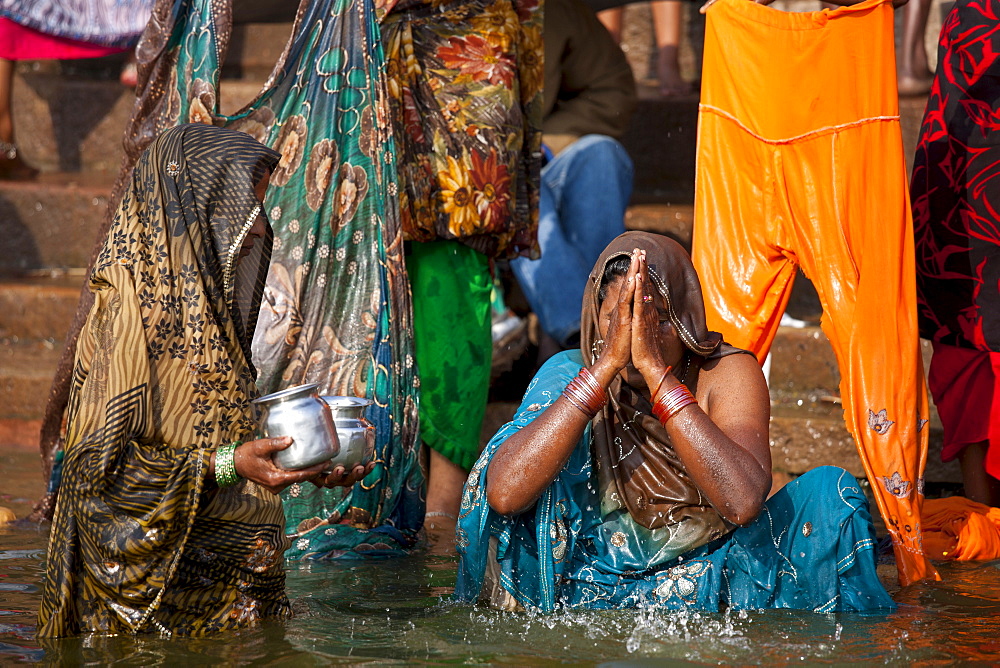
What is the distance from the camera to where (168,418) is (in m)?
3.15

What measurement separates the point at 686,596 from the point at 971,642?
2.56ft

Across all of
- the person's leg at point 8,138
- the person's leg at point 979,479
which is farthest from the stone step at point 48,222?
the person's leg at point 979,479

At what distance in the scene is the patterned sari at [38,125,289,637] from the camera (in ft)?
9.88

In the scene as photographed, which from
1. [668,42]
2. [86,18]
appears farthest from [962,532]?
[86,18]

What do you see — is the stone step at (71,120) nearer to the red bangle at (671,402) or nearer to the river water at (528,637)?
the river water at (528,637)

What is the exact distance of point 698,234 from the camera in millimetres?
4305

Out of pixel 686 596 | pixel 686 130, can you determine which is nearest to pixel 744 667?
pixel 686 596

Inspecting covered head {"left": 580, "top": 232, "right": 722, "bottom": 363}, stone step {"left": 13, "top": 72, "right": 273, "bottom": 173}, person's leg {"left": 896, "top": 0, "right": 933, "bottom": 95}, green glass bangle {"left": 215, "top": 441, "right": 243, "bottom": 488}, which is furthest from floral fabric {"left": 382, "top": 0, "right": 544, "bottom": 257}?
person's leg {"left": 896, "top": 0, "right": 933, "bottom": 95}

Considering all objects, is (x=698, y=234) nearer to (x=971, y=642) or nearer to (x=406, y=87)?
(x=406, y=87)

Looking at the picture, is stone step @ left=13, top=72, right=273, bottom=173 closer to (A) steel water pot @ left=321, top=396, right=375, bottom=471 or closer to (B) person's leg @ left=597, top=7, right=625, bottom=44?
(B) person's leg @ left=597, top=7, right=625, bottom=44

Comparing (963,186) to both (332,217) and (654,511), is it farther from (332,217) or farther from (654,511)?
(332,217)

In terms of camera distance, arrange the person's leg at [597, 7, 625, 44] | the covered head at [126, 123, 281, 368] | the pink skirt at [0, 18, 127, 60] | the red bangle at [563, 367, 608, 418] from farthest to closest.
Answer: the person's leg at [597, 7, 625, 44] < the pink skirt at [0, 18, 127, 60] < the red bangle at [563, 367, 608, 418] < the covered head at [126, 123, 281, 368]

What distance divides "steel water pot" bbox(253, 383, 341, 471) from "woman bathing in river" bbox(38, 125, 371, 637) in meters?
0.03

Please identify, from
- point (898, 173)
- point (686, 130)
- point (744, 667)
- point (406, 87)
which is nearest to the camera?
point (744, 667)
